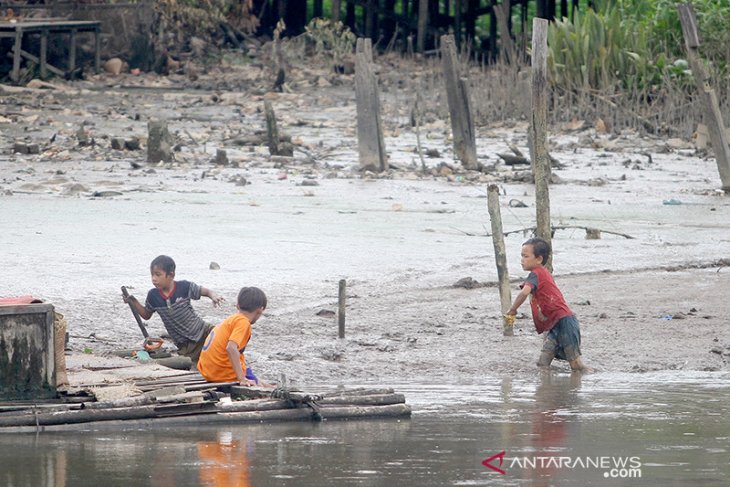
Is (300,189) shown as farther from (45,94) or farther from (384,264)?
(45,94)

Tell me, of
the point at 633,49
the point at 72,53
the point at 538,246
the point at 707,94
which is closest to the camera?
the point at 538,246

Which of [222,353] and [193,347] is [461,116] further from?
[222,353]

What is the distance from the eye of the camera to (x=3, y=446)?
6.24m

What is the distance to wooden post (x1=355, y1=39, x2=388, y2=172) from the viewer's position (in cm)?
1664

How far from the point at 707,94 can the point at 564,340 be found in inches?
280

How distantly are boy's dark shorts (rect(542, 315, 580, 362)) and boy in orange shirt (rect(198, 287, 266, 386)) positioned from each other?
6.81 ft

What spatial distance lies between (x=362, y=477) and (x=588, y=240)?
697cm

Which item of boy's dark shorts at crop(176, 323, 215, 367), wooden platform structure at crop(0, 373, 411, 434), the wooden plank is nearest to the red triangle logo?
wooden platform structure at crop(0, 373, 411, 434)

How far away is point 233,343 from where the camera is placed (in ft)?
23.5

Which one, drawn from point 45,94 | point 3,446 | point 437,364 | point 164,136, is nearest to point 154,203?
point 164,136

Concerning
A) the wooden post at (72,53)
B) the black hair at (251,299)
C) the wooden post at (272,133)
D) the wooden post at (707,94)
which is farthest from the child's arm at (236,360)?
the wooden post at (72,53)

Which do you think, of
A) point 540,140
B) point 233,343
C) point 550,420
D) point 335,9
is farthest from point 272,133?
point 335,9

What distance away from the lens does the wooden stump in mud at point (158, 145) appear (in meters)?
16.7

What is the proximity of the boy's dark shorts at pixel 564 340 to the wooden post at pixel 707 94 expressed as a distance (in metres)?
6.69
